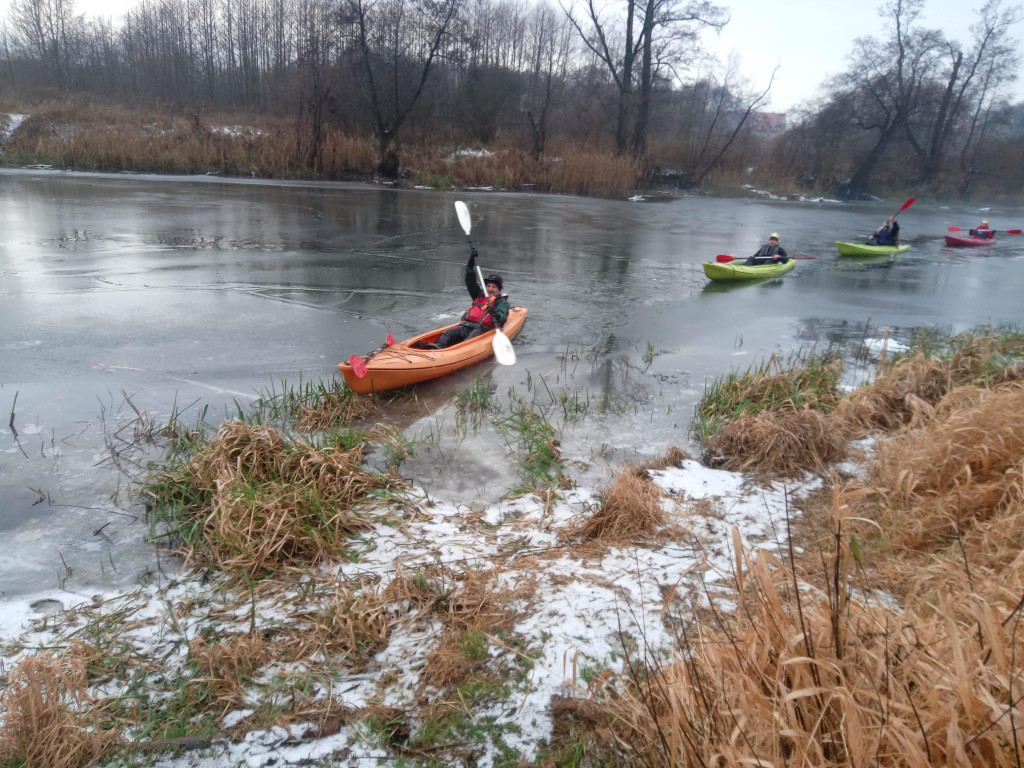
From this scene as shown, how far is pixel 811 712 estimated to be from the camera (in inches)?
62.9

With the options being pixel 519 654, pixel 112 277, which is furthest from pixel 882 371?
pixel 112 277

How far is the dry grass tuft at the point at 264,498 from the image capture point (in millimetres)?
3334

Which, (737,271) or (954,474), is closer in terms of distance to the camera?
(954,474)

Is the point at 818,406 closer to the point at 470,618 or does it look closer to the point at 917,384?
the point at 917,384

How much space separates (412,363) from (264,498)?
2334 mm

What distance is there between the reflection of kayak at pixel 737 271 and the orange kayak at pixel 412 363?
608 cm

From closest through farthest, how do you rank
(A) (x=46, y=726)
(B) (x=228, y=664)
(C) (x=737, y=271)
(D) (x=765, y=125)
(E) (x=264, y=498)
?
1. (A) (x=46, y=726)
2. (B) (x=228, y=664)
3. (E) (x=264, y=498)
4. (C) (x=737, y=271)
5. (D) (x=765, y=125)

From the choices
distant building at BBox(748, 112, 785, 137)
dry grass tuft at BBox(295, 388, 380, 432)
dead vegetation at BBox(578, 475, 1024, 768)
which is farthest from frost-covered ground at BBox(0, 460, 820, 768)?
distant building at BBox(748, 112, 785, 137)

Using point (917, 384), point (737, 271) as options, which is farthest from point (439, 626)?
point (737, 271)

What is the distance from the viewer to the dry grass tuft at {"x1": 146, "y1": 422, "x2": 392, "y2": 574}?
3.33 m

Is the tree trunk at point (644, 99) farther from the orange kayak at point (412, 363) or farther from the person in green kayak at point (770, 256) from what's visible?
the orange kayak at point (412, 363)

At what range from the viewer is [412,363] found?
5734mm

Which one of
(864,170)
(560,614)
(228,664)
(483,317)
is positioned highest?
(864,170)

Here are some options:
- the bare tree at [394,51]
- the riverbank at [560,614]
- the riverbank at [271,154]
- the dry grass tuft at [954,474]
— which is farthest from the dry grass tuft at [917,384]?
the bare tree at [394,51]
